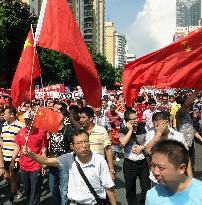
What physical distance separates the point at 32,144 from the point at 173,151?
14.8 feet

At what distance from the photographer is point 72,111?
759cm

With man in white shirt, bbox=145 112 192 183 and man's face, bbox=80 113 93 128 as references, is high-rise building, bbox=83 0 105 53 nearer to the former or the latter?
man's face, bbox=80 113 93 128

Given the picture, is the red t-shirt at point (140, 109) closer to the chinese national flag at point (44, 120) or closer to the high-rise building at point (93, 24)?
the chinese national flag at point (44, 120)

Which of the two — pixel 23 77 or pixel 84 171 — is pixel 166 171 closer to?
pixel 84 171

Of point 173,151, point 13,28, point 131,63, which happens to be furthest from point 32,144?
point 13,28

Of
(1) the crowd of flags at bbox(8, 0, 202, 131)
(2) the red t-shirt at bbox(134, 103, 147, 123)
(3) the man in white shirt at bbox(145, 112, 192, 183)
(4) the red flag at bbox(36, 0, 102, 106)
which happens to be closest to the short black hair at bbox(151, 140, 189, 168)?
(3) the man in white shirt at bbox(145, 112, 192, 183)

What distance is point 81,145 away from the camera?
4.36 metres

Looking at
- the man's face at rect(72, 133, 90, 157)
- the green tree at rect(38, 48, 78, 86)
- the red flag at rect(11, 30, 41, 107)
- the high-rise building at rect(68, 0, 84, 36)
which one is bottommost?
the man's face at rect(72, 133, 90, 157)

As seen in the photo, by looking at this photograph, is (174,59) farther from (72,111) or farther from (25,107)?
(25,107)

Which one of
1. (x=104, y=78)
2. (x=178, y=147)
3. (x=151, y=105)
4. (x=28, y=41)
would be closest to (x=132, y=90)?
(x=28, y=41)

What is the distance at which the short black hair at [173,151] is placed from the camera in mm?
2820

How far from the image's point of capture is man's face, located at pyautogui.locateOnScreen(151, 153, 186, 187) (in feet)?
9.13

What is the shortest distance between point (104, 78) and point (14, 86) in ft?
248

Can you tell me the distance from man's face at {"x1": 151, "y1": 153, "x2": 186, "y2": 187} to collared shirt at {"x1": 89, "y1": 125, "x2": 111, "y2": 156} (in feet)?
11.0
